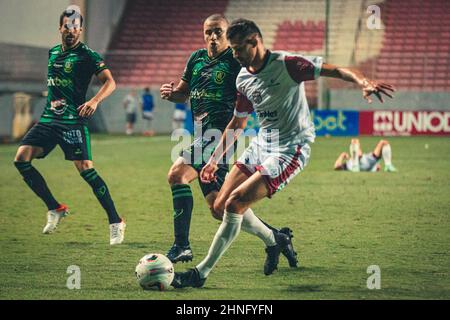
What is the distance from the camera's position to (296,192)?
1353cm

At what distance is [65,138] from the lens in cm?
905

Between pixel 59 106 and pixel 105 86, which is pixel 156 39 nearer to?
pixel 59 106

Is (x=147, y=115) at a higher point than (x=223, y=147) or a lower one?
higher

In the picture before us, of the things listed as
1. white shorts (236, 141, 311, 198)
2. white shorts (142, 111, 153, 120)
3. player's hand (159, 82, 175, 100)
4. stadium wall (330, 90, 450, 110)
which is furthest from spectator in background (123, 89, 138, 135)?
white shorts (236, 141, 311, 198)

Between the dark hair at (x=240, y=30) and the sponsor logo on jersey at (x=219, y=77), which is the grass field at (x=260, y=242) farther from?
the dark hair at (x=240, y=30)

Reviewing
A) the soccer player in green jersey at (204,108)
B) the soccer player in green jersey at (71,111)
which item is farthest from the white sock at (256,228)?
the soccer player in green jersey at (71,111)

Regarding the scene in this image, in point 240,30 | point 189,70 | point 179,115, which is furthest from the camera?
point 179,115

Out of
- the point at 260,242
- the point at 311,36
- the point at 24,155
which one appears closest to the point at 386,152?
the point at 260,242

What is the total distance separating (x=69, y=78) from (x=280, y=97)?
3.03 meters

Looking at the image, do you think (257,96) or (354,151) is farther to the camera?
(354,151)

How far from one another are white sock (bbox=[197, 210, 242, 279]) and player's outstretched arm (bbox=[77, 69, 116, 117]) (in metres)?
2.54

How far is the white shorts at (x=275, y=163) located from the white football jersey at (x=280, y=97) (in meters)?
0.06
